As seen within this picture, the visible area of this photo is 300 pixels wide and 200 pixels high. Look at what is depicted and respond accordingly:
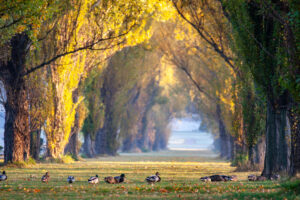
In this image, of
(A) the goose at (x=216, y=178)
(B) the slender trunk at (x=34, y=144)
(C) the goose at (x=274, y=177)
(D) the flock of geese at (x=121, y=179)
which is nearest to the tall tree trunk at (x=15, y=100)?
(B) the slender trunk at (x=34, y=144)

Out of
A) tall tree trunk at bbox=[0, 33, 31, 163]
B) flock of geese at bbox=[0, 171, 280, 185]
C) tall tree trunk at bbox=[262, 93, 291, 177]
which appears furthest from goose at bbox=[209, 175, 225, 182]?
tall tree trunk at bbox=[0, 33, 31, 163]

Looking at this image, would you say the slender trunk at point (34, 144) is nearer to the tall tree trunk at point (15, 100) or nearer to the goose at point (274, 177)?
the tall tree trunk at point (15, 100)

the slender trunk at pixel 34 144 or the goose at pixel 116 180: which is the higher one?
the slender trunk at pixel 34 144

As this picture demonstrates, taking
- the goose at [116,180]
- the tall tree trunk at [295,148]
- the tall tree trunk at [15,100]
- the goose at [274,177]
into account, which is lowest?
the goose at [274,177]

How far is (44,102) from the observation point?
89.0 ft

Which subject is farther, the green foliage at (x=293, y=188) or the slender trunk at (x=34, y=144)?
the slender trunk at (x=34, y=144)

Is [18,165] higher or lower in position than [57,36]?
lower

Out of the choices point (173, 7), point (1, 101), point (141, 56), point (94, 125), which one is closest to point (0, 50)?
point (1, 101)

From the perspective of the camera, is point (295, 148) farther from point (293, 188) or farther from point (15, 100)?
point (15, 100)

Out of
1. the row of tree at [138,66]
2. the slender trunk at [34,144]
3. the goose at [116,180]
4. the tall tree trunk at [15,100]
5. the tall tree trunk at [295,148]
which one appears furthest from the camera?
the slender trunk at [34,144]

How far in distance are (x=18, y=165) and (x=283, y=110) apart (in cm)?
1223

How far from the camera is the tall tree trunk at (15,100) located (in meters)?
23.1

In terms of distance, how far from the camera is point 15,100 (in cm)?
2325

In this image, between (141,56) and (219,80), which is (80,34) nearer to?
(219,80)
